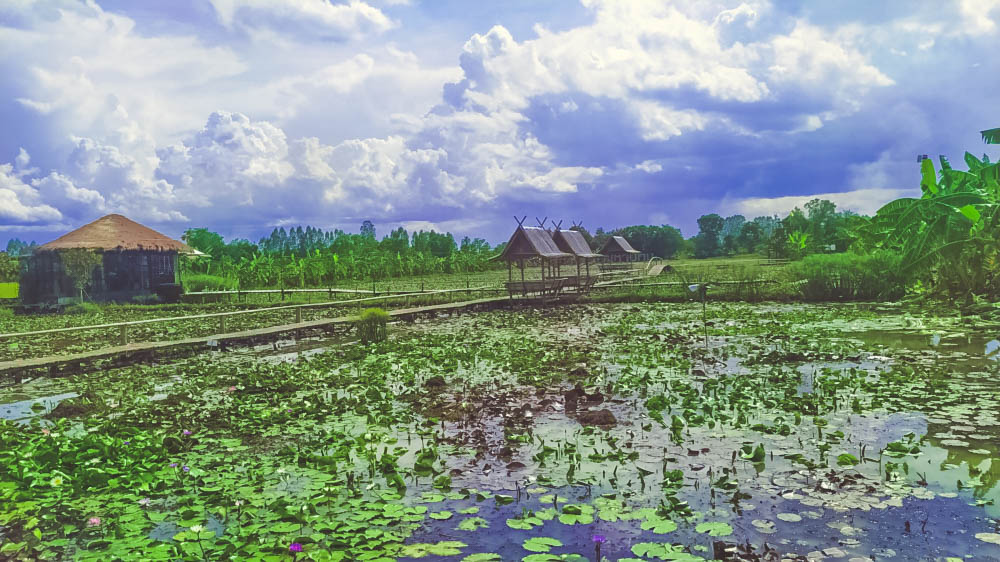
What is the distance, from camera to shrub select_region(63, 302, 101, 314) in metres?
24.6

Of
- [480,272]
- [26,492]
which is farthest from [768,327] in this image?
[480,272]

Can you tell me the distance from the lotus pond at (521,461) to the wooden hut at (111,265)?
1934 cm

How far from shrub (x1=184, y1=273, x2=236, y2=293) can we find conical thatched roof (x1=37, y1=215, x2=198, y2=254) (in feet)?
10.3

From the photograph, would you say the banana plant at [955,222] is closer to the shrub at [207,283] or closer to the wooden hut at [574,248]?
the wooden hut at [574,248]

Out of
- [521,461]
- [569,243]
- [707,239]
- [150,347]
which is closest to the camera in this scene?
[521,461]

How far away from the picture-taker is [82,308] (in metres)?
24.9

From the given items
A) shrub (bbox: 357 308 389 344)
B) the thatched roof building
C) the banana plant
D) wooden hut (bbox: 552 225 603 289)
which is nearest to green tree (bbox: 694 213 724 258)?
the thatched roof building

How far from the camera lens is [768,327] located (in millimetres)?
14359

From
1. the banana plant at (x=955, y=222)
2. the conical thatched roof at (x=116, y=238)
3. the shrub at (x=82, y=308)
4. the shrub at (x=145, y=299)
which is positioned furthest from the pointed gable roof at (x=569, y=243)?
the shrub at (x=82, y=308)

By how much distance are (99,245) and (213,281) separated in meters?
7.20

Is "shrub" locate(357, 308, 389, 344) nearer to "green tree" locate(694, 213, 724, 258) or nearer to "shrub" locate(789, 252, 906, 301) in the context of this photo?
"shrub" locate(789, 252, 906, 301)

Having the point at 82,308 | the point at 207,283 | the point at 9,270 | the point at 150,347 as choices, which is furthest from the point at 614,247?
the point at 150,347

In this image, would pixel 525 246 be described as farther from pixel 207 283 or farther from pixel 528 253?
pixel 207 283

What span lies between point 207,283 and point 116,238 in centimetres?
606
